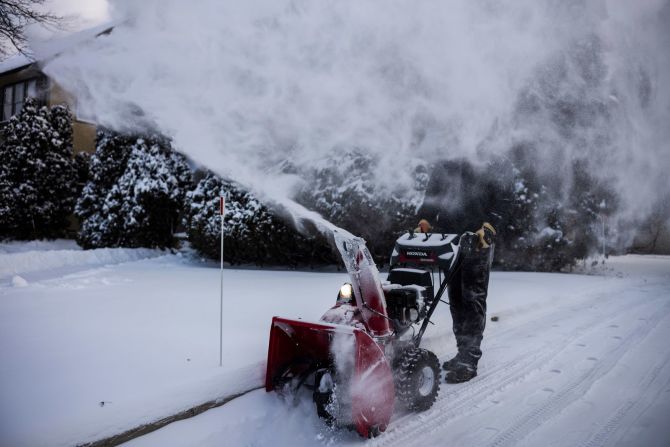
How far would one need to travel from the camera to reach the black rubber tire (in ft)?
9.37

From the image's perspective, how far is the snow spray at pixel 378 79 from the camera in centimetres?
812

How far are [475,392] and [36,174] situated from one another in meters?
18.9

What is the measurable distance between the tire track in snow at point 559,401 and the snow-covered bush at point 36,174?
19029 millimetres

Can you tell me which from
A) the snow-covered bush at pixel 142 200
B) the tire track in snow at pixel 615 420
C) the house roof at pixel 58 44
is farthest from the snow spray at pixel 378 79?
the tire track in snow at pixel 615 420

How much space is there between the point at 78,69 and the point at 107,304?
196 inches

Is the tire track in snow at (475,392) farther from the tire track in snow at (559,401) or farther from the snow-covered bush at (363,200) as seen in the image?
the snow-covered bush at (363,200)

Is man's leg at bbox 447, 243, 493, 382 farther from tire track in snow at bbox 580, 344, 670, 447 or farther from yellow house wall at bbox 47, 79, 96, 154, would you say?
yellow house wall at bbox 47, 79, 96, 154

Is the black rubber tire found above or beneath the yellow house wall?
beneath

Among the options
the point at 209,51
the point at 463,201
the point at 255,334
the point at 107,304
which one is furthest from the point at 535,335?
the point at 209,51

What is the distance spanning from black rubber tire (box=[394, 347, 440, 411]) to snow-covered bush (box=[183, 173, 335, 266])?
22.8 ft

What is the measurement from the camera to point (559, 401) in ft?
10.4

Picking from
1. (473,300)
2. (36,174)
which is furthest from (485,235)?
(36,174)

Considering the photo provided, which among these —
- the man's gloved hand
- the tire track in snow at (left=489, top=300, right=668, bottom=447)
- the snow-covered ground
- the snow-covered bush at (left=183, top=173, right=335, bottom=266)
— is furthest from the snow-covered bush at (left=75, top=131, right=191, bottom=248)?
the tire track in snow at (left=489, top=300, right=668, bottom=447)

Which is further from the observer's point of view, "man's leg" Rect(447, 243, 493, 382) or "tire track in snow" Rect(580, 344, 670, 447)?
"man's leg" Rect(447, 243, 493, 382)
